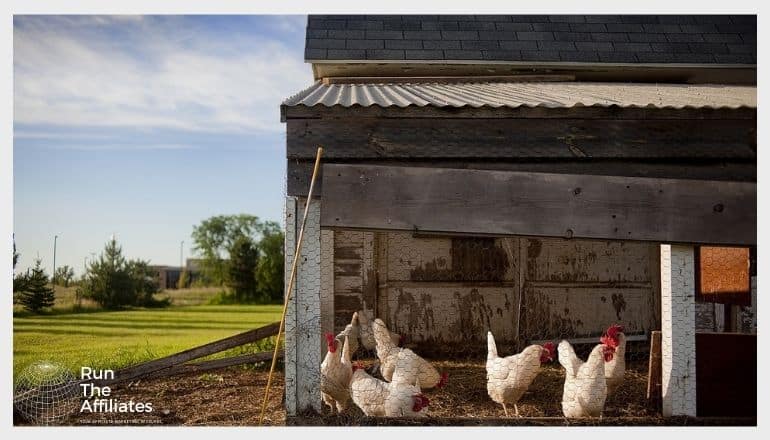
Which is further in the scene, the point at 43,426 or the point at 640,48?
the point at 640,48

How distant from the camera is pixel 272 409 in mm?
6605

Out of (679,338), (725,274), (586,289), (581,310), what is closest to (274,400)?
(679,338)

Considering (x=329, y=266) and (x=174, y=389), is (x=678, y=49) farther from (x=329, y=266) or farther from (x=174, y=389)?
(x=174, y=389)

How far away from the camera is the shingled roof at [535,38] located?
953 cm

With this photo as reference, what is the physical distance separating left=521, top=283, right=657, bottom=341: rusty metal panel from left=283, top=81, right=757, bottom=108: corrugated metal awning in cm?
298

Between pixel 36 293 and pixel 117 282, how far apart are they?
6.88 meters

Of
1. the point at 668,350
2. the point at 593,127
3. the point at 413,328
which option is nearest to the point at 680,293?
the point at 668,350

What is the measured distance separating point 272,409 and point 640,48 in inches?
273

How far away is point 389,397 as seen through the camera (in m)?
5.58

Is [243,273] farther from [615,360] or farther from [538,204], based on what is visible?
[538,204]

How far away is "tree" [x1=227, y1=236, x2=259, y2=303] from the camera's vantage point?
75.9 feet

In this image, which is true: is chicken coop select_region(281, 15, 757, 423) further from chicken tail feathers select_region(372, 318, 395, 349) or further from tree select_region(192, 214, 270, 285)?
→ tree select_region(192, 214, 270, 285)

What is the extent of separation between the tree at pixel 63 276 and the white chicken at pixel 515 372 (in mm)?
7333

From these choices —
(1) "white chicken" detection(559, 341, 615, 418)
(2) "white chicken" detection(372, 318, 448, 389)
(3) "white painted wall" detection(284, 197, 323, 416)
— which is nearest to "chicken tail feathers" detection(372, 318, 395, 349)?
(2) "white chicken" detection(372, 318, 448, 389)
